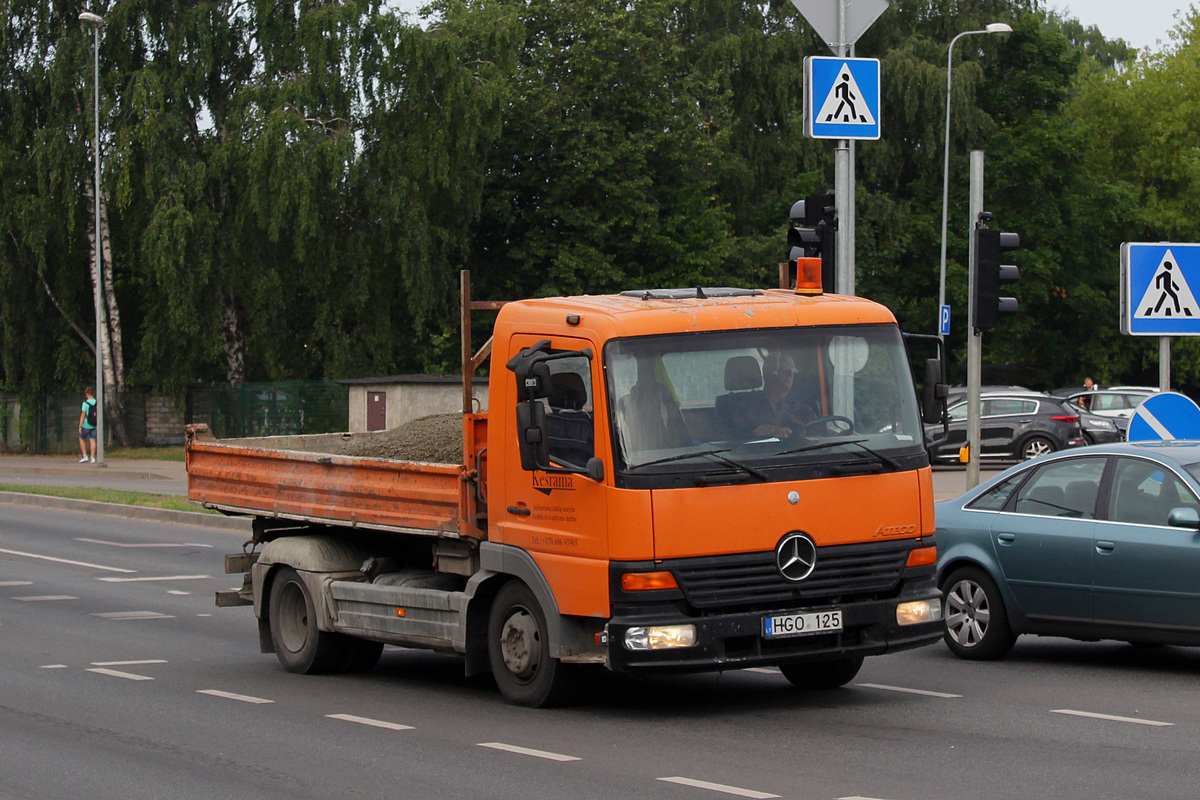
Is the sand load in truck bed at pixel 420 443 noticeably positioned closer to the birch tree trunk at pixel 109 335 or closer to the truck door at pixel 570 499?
the truck door at pixel 570 499

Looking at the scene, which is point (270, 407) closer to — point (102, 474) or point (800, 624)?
point (102, 474)

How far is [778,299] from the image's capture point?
9055 mm

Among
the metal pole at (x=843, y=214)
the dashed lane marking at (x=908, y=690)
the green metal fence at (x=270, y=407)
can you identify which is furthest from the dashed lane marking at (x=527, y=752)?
the green metal fence at (x=270, y=407)

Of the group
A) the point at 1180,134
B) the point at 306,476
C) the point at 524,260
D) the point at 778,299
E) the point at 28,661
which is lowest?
the point at 28,661

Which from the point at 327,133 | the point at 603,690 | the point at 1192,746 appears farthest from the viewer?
the point at 327,133

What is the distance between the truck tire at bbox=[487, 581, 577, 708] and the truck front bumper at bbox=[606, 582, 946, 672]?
61 cm

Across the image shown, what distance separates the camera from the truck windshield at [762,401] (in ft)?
27.2

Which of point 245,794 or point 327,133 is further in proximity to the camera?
point 327,133

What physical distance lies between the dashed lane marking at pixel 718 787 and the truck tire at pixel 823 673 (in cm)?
257

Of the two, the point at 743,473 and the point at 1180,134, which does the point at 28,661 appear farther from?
A: the point at 1180,134

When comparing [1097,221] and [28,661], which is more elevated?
[1097,221]

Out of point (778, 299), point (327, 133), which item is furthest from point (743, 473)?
point (327, 133)

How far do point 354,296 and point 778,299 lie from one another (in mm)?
33442

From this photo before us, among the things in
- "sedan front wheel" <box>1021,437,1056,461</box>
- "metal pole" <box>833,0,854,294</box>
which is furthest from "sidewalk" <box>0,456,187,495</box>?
"metal pole" <box>833,0,854,294</box>
